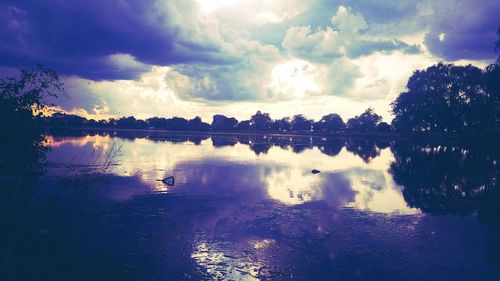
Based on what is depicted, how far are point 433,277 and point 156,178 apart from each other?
92.7 ft

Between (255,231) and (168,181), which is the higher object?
(168,181)

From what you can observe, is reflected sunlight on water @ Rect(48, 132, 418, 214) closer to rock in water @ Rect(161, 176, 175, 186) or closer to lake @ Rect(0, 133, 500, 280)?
lake @ Rect(0, 133, 500, 280)

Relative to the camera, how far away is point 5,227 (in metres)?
13.8

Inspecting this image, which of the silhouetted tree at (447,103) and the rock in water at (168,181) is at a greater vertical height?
the silhouetted tree at (447,103)

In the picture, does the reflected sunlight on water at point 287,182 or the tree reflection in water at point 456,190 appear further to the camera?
the reflected sunlight on water at point 287,182

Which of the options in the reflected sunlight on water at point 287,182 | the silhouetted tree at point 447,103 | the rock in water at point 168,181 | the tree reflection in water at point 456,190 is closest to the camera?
the tree reflection in water at point 456,190

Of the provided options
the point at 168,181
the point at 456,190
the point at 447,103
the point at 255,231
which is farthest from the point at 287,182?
the point at 447,103

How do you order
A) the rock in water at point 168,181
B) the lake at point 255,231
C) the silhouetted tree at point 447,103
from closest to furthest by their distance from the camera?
→ 1. the lake at point 255,231
2. the rock in water at point 168,181
3. the silhouetted tree at point 447,103

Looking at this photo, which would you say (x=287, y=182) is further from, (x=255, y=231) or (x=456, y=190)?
(x=255, y=231)

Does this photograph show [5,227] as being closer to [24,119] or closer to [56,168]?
[24,119]

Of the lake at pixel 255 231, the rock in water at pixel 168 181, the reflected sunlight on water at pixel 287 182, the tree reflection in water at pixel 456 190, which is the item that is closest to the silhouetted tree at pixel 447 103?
the tree reflection in water at pixel 456 190

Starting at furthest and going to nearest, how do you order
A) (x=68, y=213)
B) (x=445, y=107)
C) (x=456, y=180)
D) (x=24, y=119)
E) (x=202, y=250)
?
1. (x=445, y=107)
2. (x=456, y=180)
3. (x=68, y=213)
4. (x=24, y=119)
5. (x=202, y=250)

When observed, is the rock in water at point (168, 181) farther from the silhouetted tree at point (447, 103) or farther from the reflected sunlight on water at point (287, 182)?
the silhouetted tree at point (447, 103)

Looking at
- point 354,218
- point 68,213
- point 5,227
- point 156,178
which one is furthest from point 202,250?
point 156,178
